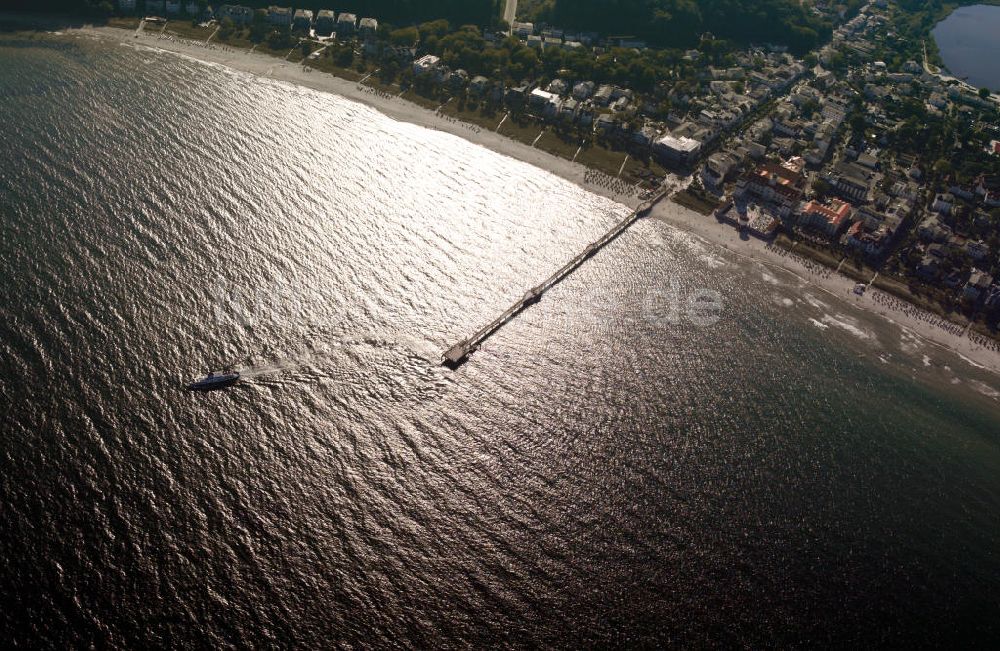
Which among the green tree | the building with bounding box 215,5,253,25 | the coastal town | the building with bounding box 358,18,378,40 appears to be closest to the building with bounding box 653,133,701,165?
the coastal town

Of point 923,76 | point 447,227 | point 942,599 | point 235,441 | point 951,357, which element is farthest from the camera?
point 923,76

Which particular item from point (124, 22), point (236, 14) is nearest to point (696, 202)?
point (236, 14)

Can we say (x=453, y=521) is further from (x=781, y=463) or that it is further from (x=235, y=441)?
(x=781, y=463)

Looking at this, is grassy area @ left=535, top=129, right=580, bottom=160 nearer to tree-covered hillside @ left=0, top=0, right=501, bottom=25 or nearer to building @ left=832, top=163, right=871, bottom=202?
building @ left=832, top=163, right=871, bottom=202

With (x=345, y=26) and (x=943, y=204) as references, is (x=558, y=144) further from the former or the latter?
(x=345, y=26)

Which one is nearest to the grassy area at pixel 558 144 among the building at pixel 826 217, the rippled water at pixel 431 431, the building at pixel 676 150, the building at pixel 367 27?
the building at pixel 676 150

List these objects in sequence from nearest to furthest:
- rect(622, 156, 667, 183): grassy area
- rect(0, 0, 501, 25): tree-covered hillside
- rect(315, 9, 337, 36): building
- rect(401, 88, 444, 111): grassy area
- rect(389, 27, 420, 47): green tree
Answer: rect(622, 156, 667, 183): grassy area
rect(401, 88, 444, 111): grassy area
rect(389, 27, 420, 47): green tree
rect(315, 9, 337, 36): building
rect(0, 0, 501, 25): tree-covered hillside

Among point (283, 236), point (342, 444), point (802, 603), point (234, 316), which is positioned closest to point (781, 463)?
point (802, 603)
